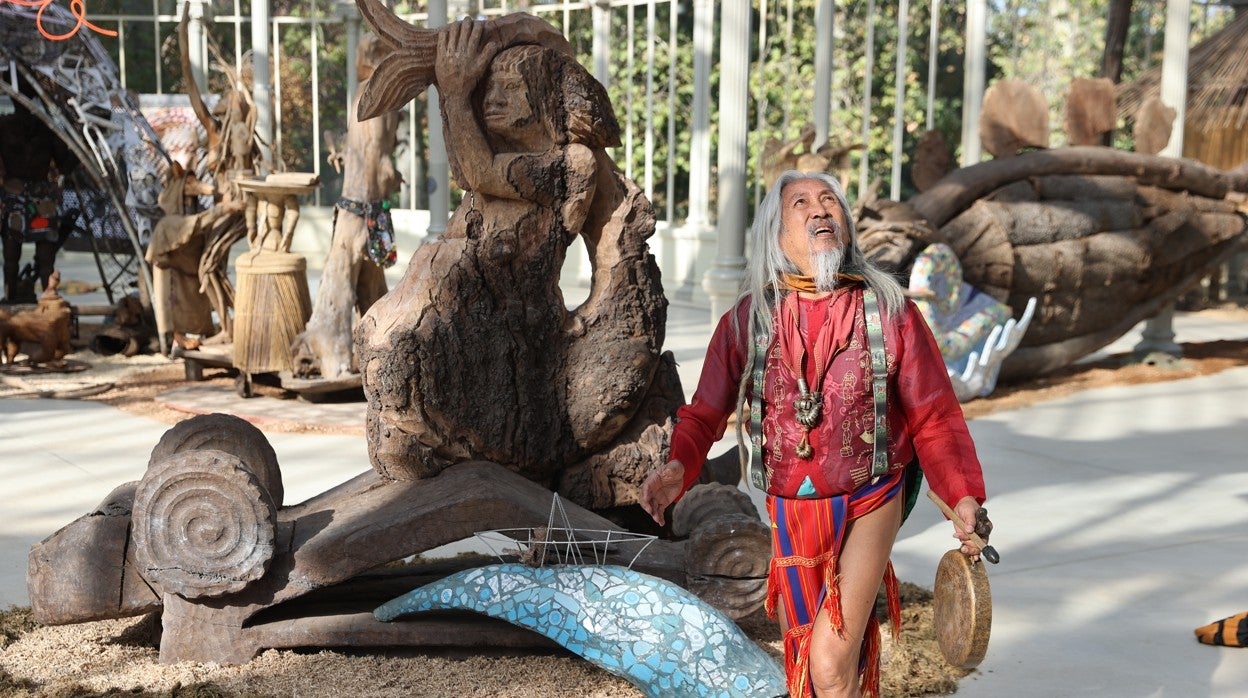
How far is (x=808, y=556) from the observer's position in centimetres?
303

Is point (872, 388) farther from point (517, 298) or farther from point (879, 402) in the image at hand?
point (517, 298)

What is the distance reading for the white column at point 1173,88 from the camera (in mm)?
11062

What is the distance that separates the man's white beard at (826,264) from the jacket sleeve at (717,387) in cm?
26

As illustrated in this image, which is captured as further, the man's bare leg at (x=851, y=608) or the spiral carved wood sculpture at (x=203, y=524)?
the spiral carved wood sculpture at (x=203, y=524)

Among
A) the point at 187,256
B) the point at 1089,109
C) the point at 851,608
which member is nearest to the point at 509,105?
the point at 851,608

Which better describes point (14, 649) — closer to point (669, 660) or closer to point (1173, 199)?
point (669, 660)

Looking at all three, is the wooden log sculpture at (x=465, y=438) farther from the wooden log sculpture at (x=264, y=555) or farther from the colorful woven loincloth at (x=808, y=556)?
the colorful woven loincloth at (x=808, y=556)

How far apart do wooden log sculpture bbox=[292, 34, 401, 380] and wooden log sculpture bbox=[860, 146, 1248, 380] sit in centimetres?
333

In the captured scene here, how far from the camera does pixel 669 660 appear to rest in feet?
12.2

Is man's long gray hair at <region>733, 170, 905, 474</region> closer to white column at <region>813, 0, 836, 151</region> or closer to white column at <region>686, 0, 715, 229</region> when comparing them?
white column at <region>813, 0, 836, 151</region>

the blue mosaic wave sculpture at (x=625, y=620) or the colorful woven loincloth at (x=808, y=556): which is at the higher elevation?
the colorful woven loincloth at (x=808, y=556)

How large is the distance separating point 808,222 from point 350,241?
640 cm

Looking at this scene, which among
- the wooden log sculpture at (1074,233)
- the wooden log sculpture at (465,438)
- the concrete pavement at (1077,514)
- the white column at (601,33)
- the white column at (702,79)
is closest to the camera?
the wooden log sculpture at (465,438)

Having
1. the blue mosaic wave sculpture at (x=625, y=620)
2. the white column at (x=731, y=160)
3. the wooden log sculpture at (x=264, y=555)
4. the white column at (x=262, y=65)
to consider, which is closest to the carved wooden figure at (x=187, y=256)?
the white column at (x=731, y=160)
